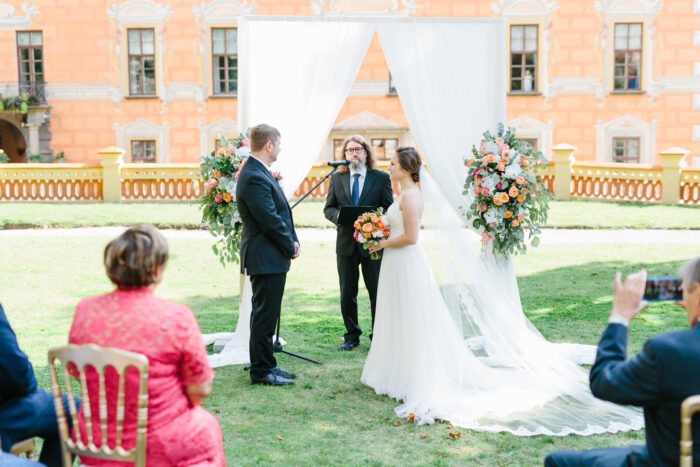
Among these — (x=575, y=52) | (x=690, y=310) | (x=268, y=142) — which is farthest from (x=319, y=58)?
(x=575, y=52)

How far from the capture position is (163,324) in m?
3.09

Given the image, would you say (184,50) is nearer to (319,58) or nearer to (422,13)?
(422,13)

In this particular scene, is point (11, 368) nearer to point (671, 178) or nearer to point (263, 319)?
point (263, 319)

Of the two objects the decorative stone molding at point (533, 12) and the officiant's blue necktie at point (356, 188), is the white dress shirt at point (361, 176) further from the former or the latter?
the decorative stone molding at point (533, 12)

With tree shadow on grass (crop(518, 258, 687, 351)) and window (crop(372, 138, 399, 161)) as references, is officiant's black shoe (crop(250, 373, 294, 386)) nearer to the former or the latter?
tree shadow on grass (crop(518, 258, 687, 351))

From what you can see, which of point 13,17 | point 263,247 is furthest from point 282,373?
point 13,17

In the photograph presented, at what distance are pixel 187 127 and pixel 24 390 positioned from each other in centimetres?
2029

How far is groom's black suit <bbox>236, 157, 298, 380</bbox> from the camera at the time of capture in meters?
6.10

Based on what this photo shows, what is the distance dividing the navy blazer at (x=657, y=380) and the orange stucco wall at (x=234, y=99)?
19.6m

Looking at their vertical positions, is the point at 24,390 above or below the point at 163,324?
below

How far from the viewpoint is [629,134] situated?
74.4 ft

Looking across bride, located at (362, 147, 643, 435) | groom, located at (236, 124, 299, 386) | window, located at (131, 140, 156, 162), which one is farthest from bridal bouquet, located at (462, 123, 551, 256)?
window, located at (131, 140, 156, 162)

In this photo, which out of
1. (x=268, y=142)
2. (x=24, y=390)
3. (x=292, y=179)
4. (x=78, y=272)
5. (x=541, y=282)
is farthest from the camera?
(x=78, y=272)

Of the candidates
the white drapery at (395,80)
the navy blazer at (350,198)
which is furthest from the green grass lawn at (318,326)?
the white drapery at (395,80)
